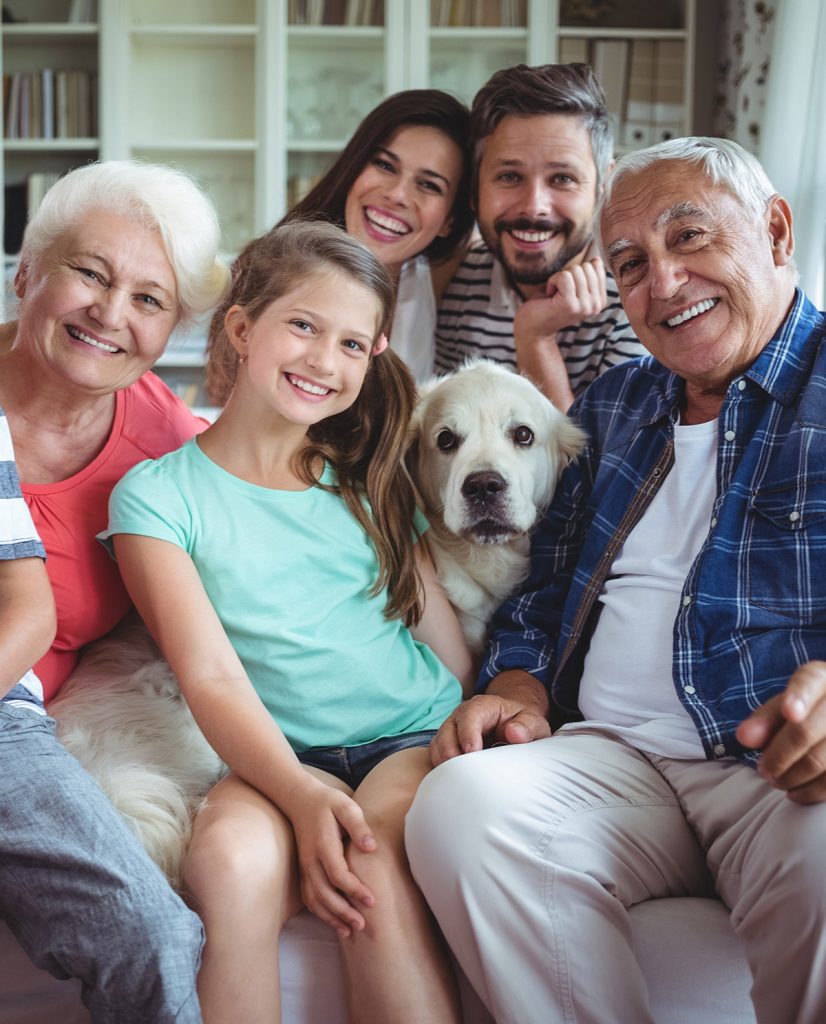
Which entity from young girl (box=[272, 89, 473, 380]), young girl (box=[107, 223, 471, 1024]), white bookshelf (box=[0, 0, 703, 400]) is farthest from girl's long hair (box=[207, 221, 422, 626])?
white bookshelf (box=[0, 0, 703, 400])

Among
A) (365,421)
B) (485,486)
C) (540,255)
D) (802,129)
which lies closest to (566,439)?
(485,486)

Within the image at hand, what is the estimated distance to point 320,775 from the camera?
1314 mm

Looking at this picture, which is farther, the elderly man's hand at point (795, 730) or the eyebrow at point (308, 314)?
the eyebrow at point (308, 314)

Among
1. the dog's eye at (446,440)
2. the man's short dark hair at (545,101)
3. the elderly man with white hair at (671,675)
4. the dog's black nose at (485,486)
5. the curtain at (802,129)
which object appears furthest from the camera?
the curtain at (802,129)

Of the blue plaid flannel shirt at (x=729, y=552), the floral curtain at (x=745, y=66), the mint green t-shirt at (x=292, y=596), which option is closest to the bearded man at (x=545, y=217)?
the blue plaid flannel shirt at (x=729, y=552)

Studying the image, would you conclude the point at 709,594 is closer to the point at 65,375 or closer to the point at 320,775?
the point at 320,775

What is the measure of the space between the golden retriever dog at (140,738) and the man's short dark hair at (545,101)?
1.29 meters

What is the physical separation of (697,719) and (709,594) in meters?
0.15

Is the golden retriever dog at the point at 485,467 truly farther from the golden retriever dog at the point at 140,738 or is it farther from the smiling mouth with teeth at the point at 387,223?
the smiling mouth with teeth at the point at 387,223

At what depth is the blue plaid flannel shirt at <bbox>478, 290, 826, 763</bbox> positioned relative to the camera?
1227mm

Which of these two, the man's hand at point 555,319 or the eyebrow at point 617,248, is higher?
the eyebrow at point 617,248

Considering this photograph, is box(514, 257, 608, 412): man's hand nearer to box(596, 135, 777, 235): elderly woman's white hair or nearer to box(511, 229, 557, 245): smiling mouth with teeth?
box(511, 229, 557, 245): smiling mouth with teeth

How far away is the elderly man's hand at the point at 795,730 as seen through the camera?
3.10ft

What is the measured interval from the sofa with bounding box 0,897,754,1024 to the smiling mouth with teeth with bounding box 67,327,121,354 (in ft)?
2.48
